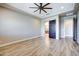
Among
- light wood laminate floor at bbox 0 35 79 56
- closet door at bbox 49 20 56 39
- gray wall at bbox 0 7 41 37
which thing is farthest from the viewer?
closet door at bbox 49 20 56 39

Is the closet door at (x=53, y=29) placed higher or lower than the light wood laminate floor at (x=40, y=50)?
higher

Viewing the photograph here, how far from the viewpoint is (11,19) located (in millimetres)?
5895

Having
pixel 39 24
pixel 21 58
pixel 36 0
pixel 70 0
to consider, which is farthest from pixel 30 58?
pixel 39 24

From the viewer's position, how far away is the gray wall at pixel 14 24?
5243 millimetres

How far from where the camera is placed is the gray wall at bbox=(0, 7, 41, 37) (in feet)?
17.2

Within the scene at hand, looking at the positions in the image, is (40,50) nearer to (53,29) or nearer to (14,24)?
(14,24)

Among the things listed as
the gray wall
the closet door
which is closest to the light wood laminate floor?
the gray wall

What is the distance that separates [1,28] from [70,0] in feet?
14.5

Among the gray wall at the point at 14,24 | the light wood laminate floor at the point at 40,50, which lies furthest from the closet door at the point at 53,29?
the light wood laminate floor at the point at 40,50

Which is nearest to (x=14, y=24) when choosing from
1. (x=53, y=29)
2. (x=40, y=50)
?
(x=40, y=50)

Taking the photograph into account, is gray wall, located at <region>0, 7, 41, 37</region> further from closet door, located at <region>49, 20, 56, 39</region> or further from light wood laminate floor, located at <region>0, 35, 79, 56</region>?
closet door, located at <region>49, 20, 56, 39</region>

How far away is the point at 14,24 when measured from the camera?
6188 mm

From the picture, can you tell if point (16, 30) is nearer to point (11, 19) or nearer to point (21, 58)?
point (11, 19)

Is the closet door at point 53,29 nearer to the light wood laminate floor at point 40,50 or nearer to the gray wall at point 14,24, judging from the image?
the gray wall at point 14,24
